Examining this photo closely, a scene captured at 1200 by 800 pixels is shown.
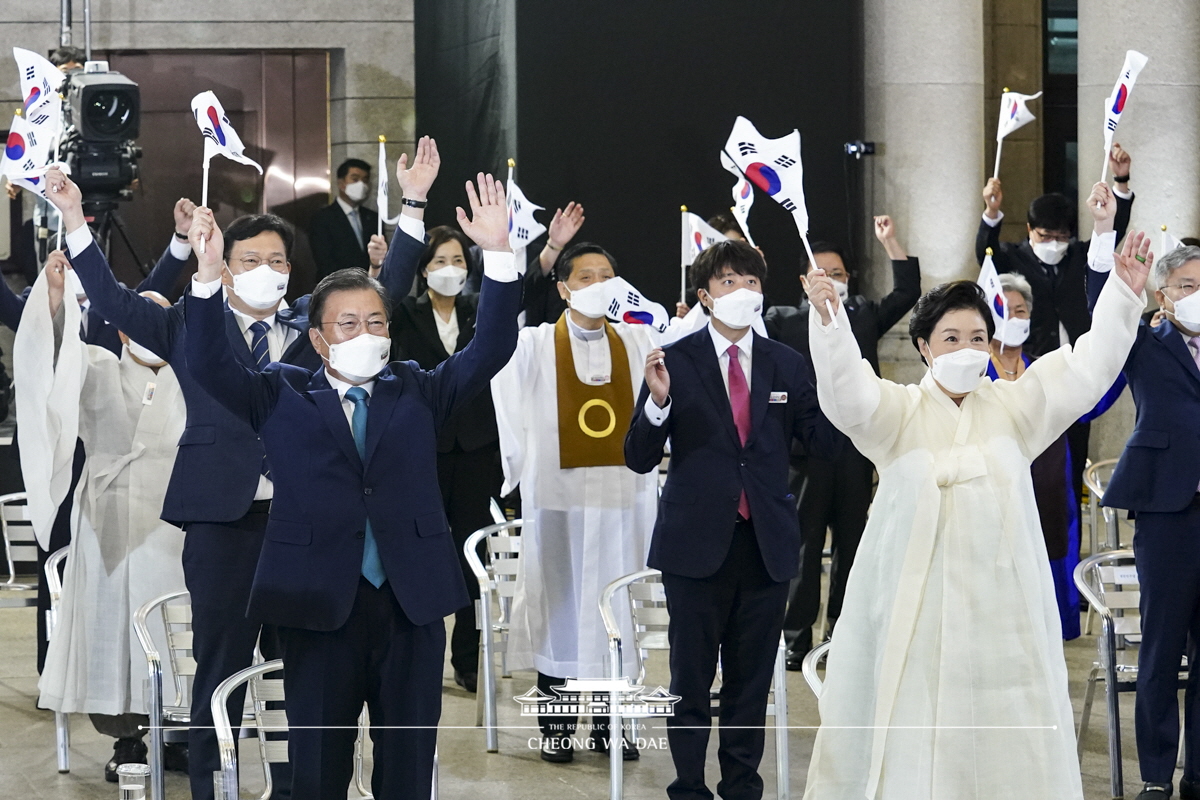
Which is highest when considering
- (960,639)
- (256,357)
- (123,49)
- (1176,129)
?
(123,49)

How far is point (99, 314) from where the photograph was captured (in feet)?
16.4

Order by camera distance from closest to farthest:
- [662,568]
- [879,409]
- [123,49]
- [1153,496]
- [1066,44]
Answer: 1. [879,409]
2. [662,568]
3. [1153,496]
4. [123,49]
5. [1066,44]

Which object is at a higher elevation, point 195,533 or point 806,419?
point 806,419

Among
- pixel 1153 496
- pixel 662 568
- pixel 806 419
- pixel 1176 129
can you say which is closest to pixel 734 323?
pixel 806 419

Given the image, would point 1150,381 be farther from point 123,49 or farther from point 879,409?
point 123,49

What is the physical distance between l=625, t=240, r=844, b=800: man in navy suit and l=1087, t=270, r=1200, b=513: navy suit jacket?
2.96 feet

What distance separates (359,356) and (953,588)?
4.71 ft

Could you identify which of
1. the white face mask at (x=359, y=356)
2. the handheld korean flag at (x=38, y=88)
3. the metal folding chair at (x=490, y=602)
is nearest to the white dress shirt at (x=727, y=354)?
the white face mask at (x=359, y=356)

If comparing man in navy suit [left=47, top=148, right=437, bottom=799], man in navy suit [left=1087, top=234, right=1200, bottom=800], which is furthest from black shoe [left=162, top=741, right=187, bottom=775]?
man in navy suit [left=1087, top=234, right=1200, bottom=800]

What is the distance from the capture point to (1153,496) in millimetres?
4828

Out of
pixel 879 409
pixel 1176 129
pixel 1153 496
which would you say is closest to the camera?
pixel 879 409

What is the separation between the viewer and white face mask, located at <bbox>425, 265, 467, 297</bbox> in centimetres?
668

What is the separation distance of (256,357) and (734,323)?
4.31 feet

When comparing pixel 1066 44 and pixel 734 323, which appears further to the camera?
pixel 1066 44
